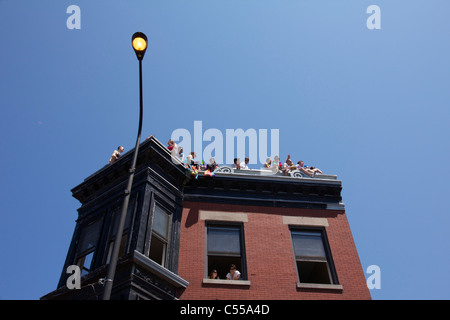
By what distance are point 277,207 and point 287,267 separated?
264 centimetres

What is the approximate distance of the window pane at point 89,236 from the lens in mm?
12996

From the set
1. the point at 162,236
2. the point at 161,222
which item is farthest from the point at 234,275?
the point at 161,222

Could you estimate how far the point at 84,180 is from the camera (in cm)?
1487

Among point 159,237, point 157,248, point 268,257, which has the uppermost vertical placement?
point 159,237

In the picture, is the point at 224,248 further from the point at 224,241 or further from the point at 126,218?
the point at 126,218

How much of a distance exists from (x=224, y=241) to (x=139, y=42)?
25.9ft

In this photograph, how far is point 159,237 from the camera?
497 inches

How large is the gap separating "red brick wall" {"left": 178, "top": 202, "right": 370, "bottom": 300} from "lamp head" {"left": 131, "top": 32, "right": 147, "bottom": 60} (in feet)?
22.9

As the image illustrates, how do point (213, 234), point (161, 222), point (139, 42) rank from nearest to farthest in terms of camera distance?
point (139, 42) → point (161, 222) → point (213, 234)

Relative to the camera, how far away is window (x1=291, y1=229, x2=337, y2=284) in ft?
44.5

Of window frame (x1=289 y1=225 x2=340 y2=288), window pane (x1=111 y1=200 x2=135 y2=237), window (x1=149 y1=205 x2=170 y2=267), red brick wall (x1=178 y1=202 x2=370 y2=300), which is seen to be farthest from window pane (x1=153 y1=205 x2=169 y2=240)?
window frame (x1=289 y1=225 x2=340 y2=288)

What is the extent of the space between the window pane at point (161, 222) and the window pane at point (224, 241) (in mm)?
1695

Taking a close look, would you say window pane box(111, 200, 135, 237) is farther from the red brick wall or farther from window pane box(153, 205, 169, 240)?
the red brick wall
